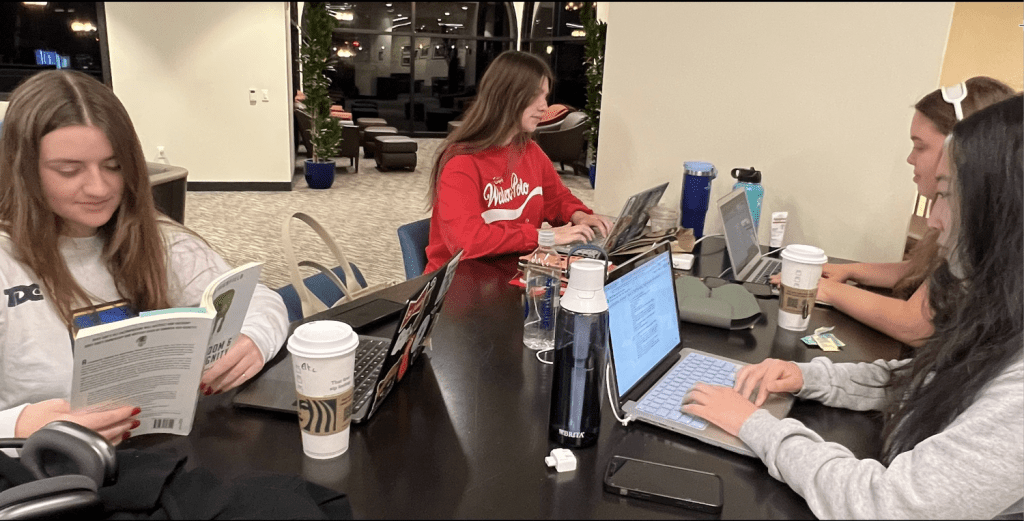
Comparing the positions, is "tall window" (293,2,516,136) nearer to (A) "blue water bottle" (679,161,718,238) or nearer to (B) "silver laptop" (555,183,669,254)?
(A) "blue water bottle" (679,161,718,238)

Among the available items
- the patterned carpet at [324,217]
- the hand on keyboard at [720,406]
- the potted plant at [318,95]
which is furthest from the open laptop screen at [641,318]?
the potted plant at [318,95]

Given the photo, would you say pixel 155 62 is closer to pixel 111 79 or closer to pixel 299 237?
pixel 111 79

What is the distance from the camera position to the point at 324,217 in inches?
249

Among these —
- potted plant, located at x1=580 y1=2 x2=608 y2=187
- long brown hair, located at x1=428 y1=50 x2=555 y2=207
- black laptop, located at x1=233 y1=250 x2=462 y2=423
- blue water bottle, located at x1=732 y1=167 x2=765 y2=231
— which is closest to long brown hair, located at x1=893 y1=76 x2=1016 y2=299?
blue water bottle, located at x1=732 y1=167 x2=765 y2=231

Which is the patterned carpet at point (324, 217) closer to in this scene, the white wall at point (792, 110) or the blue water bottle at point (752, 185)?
the white wall at point (792, 110)

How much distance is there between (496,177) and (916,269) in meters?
1.36

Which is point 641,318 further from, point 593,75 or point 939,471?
point 593,75

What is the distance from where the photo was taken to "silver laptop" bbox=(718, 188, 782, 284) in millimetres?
2049

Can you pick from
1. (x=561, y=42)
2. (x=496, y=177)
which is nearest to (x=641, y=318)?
(x=496, y=177)

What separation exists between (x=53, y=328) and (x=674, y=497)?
1162mm

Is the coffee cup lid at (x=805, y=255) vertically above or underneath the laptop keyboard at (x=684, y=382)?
above

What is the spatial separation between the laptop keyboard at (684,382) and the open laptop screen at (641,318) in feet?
0.12

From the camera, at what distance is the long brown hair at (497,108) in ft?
8.19

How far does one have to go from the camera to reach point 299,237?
5535 mm
